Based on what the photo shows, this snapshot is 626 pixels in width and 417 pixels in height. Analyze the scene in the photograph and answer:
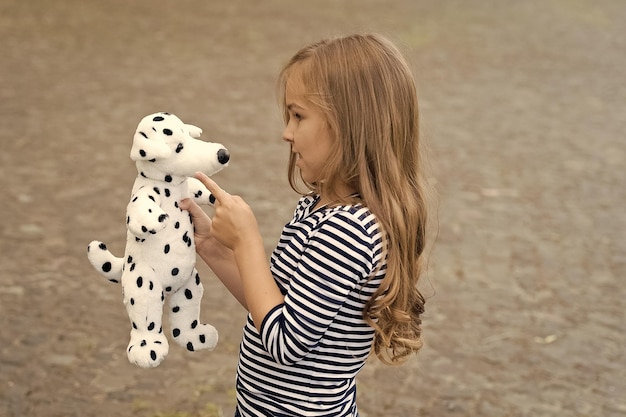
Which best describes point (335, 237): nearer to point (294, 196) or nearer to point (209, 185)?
point (209, 185)

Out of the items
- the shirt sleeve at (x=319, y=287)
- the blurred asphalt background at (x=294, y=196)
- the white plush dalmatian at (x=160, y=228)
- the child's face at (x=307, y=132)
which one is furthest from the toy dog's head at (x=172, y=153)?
the blurred asphalt background at (x=294, y=196)

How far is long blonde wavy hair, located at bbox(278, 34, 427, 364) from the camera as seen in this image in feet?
6.37

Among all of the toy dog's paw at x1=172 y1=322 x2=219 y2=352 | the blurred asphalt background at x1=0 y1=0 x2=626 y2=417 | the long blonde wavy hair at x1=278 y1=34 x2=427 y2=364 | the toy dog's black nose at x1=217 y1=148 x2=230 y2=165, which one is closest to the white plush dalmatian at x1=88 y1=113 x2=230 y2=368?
the toy dog's black nose at x1=217 y1=148 x2=230 y2=165

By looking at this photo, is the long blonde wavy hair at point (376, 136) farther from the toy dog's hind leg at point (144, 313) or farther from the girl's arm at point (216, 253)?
the toy dog's hind leg at point (144, 313)

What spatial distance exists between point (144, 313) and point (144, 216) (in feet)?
0.74

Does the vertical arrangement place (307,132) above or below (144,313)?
above

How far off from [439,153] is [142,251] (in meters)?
4.65

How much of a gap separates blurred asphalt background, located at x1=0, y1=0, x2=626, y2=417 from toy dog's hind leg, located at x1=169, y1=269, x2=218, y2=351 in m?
0.72

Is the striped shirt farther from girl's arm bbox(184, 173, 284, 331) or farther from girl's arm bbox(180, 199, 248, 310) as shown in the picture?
girl's arm bbox(180, 199, 248, 310)

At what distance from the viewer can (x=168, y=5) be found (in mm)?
10867

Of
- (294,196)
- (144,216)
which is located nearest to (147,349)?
(144,216)

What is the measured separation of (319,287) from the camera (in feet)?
6.09

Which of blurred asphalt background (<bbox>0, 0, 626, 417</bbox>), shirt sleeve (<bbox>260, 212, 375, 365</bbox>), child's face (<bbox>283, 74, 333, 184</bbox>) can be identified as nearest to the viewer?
shirt sleeve (<bbox>260, 212, 375, 365</bbox>)

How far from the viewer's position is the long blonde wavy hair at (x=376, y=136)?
6.37 ft
